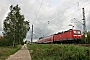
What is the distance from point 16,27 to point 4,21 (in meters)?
4.90

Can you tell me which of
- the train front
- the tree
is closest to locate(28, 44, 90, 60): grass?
the train front

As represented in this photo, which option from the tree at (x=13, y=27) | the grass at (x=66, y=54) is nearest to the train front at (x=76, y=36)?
the grass at (x=66, y=54)

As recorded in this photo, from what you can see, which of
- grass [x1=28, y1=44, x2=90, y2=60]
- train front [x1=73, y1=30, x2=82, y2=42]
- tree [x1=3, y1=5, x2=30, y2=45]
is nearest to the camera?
grass [x1=28, y1=44, x2=90, y2=60]

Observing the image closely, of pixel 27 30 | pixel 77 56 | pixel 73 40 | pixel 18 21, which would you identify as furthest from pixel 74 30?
pixel 27 30

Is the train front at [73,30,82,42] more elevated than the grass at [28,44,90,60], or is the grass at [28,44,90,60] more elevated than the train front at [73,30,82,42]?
the train front at [73,30,82,42]

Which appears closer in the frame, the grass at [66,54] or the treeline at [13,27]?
the grass at [66,54]

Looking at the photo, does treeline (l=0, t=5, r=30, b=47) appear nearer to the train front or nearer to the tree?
the tree

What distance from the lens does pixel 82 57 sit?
11797 millimetres

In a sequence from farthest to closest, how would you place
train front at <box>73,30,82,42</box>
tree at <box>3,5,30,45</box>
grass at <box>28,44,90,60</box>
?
tree at <box>3,5,30,45</box>, train front at <box>73,30,82,42</box>, grass at <box>28,44,90,60</box>

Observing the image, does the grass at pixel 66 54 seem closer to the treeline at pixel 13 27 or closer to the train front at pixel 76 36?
the train front at pixel 76 36

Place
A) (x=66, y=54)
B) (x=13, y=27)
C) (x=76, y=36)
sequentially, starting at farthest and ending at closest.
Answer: (x=13, y=27)
(x=76, y=36)
(x=66, y=54)

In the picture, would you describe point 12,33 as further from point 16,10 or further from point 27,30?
point 27,30

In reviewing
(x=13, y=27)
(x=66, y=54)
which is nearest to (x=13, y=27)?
(x=13, y=27)

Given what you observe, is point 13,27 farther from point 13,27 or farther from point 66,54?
point 66,54
